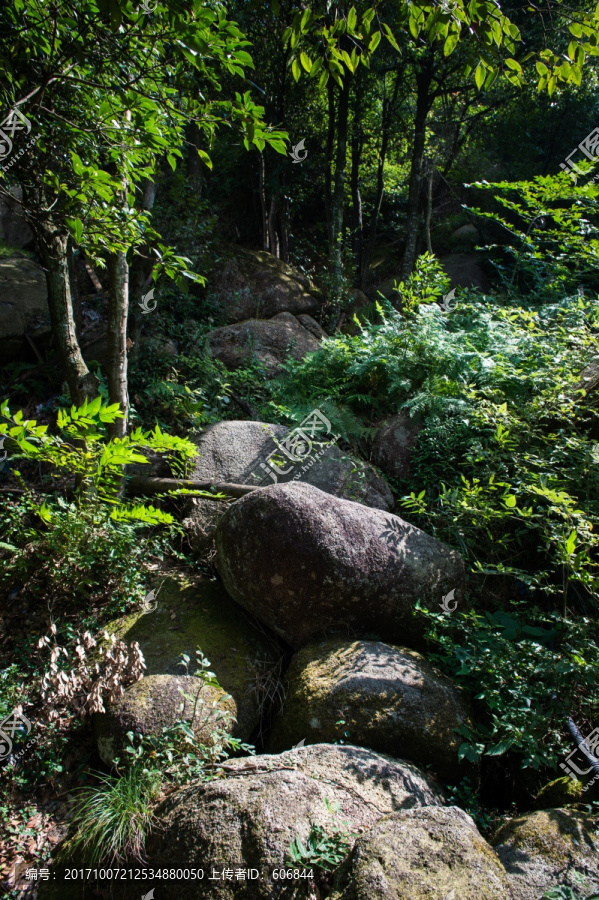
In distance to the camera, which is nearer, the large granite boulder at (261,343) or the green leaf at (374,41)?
the green leaf at (374,41)

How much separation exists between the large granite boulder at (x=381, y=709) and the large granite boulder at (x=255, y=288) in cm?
684

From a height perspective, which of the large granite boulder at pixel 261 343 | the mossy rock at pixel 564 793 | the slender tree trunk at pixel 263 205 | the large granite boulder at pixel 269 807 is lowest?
the mossy rock at pixel 564 793

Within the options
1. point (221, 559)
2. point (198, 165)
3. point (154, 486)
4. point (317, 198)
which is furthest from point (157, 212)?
point (317, 198)

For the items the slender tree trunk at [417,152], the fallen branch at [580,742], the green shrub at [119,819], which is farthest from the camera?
the slender tree trunk at [417,152]

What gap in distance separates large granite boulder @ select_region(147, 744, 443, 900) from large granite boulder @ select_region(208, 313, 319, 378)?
5427mm

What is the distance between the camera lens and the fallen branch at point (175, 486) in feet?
16.5

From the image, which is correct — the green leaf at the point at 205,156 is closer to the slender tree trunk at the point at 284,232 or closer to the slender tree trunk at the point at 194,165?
the slender tree trunk at the point at 194,165

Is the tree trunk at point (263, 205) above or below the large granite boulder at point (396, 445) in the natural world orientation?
above

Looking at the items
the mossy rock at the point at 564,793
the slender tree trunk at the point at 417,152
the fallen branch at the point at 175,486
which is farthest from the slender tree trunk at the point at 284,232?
the mossy rock at the point at 564,793

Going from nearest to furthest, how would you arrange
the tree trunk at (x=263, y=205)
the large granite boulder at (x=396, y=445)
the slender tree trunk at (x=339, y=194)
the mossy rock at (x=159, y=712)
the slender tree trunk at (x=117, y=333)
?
the mossy rock at (x=159, y=712)
the slender tree trunk at (x=117, y=333)
the large granite boulder at (x=396, y=445)
the slender tree trunk at (x=339, y=194)
the tree trunk at (x=263, y=205)

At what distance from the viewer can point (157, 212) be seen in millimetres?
7586

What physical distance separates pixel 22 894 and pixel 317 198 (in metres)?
13.8

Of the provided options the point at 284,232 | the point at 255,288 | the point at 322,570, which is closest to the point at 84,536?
the point at 322,570

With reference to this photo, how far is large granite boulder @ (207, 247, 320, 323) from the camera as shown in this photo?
942 centimetres
